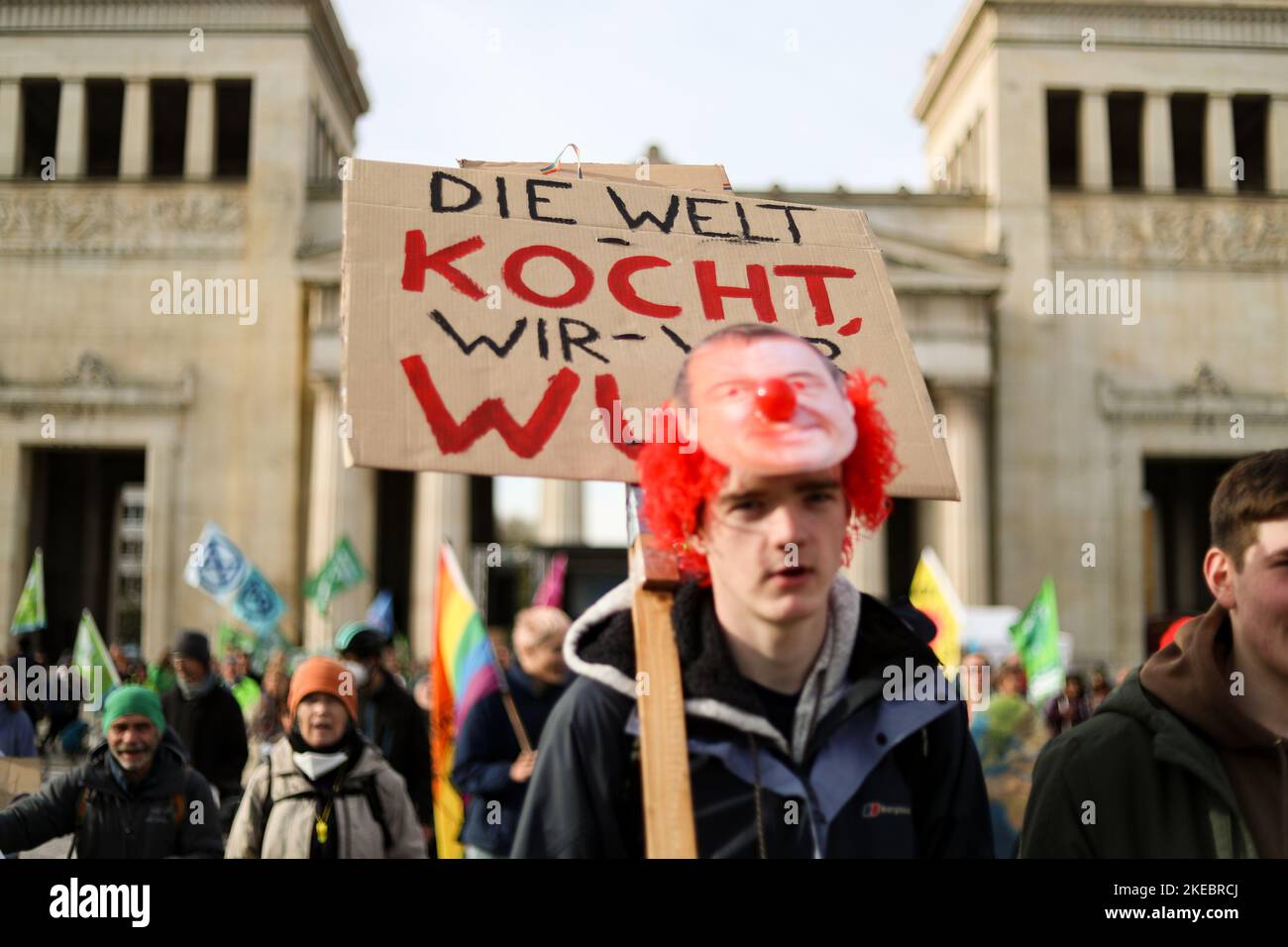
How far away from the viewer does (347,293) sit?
125 inches

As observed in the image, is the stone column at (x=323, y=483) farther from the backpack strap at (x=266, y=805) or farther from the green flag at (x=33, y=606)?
the backpack strap at (x=266, y=805)

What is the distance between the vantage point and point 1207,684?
288 cm

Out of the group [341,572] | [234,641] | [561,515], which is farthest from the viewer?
[561,515]

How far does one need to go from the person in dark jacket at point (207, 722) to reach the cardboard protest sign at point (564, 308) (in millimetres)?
6363

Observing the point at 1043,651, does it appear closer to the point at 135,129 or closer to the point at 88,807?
the point at 88,807

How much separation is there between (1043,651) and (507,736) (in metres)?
11.7

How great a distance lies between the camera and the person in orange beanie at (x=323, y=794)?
5285mm

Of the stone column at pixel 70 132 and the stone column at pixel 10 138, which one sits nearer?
the stone column at pixel 10 138

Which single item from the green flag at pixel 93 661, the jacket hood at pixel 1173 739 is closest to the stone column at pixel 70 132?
the green flag at pixel 93 661

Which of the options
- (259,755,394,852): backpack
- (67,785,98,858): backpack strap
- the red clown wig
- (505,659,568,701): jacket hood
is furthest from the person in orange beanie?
the red clown wig

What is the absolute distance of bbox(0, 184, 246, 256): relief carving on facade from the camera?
36.4 metres

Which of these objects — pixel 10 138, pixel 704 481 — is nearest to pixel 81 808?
pixel 704 481

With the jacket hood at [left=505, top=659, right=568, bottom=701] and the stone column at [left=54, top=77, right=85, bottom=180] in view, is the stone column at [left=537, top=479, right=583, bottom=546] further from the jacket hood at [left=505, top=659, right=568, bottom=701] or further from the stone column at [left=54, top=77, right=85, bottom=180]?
the jacket hood at [left=505, top=659, right=568, bottom=701]
